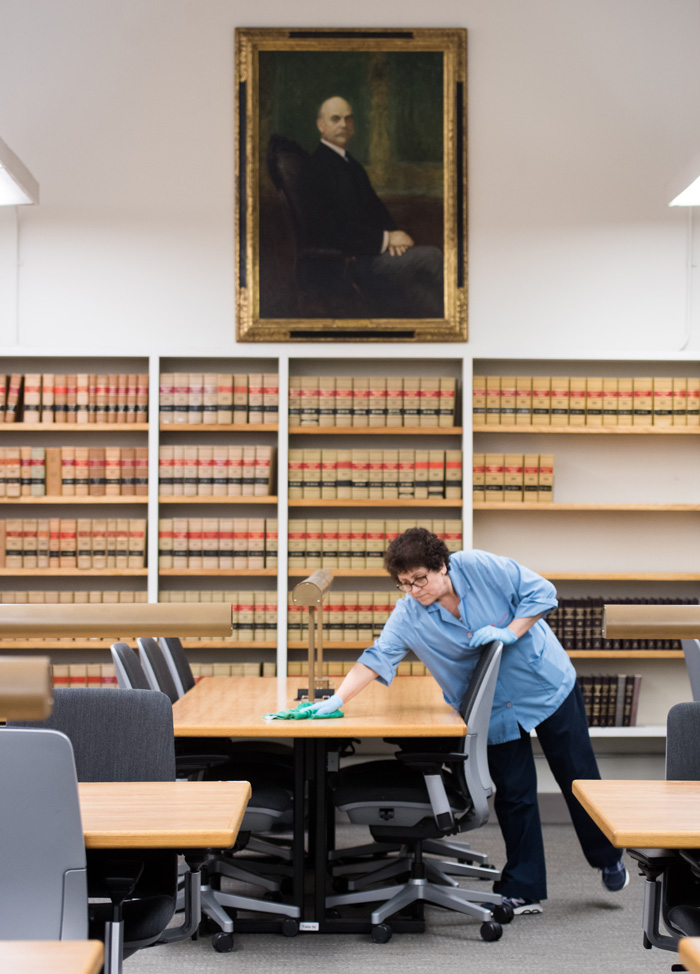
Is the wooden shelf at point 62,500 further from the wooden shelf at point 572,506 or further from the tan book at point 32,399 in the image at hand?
the wooden shelf at point 572,506

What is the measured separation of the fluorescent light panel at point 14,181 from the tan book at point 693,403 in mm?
3371

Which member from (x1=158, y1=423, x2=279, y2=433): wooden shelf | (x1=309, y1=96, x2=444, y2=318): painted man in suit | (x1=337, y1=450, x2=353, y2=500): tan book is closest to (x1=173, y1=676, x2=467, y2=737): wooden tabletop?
(x1=337, y1=450, x2=353, y2=500): tan book

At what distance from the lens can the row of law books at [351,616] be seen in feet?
16.3

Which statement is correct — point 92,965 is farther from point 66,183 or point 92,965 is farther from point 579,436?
point 66,183

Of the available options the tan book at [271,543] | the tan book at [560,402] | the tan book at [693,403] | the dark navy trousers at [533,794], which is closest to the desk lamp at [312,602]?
the dark navy trousers at [533,794]

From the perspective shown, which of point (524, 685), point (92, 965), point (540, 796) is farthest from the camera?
point (540, 796)

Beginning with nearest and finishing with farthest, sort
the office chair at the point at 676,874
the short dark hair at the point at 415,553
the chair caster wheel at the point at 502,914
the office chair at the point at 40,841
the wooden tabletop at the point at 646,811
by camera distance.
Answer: the office chair at the point at 40,841, the wooden tabletop at the point at 646,811, the office chair at the point at 676,874, the short dark hair at the point at 415,553, the chair caster wheel at the point at 502,914

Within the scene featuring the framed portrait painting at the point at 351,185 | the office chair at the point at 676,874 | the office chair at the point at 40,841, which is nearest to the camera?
the office chair at the point at 40,841

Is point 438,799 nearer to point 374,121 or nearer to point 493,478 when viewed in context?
point 493,478

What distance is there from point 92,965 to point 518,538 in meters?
4.25

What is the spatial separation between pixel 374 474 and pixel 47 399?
1.75 metres

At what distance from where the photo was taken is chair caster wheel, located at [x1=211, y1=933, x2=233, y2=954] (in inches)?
125

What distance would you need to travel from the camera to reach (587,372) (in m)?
5.28

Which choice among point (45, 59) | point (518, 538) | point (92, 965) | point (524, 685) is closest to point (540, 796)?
point (518, 538)
